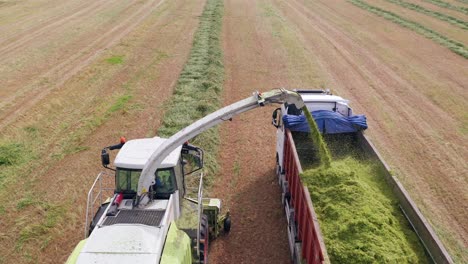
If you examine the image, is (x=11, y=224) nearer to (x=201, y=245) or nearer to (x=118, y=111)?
(x=201, y=245)

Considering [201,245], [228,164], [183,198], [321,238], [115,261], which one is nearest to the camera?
[115,261]

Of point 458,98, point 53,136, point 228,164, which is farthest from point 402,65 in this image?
point 53,136

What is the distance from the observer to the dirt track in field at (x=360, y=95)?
11047 millimetres

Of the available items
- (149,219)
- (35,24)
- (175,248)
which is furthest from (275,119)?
(35,24)

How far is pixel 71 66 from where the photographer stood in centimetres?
2166

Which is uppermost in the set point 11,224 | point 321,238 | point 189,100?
point 321,238

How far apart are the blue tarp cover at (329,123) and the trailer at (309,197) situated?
0.03 meters

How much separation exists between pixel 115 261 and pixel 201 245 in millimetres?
2384

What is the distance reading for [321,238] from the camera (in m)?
6.58

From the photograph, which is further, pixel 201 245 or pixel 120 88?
pixel 120 88

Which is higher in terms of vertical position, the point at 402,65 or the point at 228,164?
the point at 402,65

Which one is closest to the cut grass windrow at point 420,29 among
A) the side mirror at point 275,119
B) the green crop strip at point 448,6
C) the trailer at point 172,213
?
the green crop strip at point 448,6

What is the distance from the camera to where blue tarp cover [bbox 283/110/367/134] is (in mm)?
10585

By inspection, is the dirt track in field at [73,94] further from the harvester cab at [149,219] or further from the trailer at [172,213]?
the harvester cab at [149,219]
